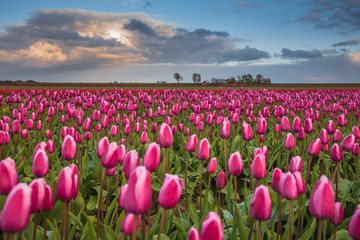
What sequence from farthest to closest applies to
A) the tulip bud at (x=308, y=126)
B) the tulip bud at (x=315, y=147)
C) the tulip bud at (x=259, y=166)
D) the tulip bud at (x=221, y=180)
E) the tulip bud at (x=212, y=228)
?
the tulip bud at (x=308, y=126) → the tulip bud at (x=315, y=147) → the tulip bud at (x=221, y=180) → the tulip bud at (x=259, y=166) → the tulip bud at (x=212, y=228)

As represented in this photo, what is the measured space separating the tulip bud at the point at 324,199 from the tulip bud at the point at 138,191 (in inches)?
36.8

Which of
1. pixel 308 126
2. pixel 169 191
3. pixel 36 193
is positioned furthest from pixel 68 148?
pixel 308 126

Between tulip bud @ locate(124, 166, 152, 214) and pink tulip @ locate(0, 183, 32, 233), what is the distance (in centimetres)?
44

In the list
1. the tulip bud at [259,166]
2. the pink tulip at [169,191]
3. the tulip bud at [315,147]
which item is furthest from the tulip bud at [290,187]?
the tulip bud at [315,147]

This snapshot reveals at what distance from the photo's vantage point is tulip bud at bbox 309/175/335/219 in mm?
1498

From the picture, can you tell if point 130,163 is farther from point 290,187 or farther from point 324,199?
point 324,199

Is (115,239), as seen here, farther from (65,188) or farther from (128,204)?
(128,204)

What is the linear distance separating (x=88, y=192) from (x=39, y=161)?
223 centimetres

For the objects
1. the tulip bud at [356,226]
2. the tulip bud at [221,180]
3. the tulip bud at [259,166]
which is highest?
the tulip bud at [259,166]

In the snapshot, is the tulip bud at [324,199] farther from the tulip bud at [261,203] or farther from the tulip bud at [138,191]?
the tulip bud at [138,191]

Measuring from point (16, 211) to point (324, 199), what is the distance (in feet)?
5.03

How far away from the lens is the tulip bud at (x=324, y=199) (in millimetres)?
1498

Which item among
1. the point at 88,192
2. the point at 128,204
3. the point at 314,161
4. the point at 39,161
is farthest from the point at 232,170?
the point at 314,161

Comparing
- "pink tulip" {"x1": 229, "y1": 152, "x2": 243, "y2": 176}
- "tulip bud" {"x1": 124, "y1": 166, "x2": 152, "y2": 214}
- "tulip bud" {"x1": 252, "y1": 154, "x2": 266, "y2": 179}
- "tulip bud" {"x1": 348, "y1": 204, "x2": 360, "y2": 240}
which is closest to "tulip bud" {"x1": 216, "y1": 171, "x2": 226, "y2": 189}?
"pink tulip" {"x1": 229, "y1": 152, "x2": 243, "y2": 176}
